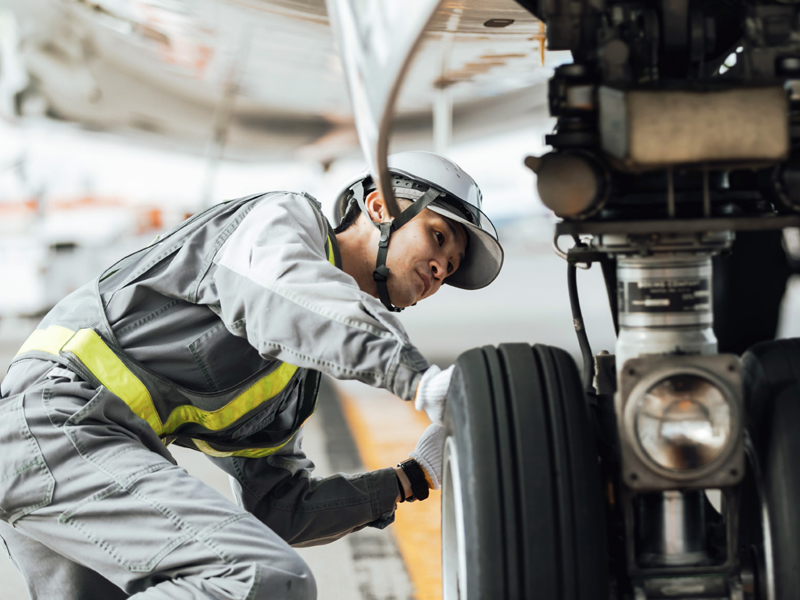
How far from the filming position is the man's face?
7.36 feet

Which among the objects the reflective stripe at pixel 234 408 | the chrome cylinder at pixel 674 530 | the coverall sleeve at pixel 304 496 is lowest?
A: the coverall sleeve at pixel 304 496

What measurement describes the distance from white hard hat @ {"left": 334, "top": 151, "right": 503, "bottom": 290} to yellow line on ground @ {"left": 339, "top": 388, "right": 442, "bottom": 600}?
0.90 meters

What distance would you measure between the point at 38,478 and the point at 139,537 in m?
0.25

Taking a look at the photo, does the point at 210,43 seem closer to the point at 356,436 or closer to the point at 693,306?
the point at 356,436

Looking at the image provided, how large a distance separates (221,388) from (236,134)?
875cm

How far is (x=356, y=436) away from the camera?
187 inches

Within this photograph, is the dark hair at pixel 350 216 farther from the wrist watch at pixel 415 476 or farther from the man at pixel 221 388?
the wrist watch at pixel 415 476

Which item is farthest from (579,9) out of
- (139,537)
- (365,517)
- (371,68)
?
(365,517)

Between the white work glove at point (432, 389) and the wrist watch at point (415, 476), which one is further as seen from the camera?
the wrist watch at point (415, 476)

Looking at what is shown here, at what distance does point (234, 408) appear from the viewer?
6.53ft

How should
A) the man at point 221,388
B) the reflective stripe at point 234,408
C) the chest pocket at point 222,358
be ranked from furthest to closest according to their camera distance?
the reflective stripe at point 234,408
the chest pocket at point 222,358
the man at point 221,388

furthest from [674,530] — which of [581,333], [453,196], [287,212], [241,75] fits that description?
[241,75]

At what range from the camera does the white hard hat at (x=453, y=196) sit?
7.39 ft

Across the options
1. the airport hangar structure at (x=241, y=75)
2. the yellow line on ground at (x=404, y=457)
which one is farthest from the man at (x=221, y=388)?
the airport hangar structure at (x=241, y=75)
